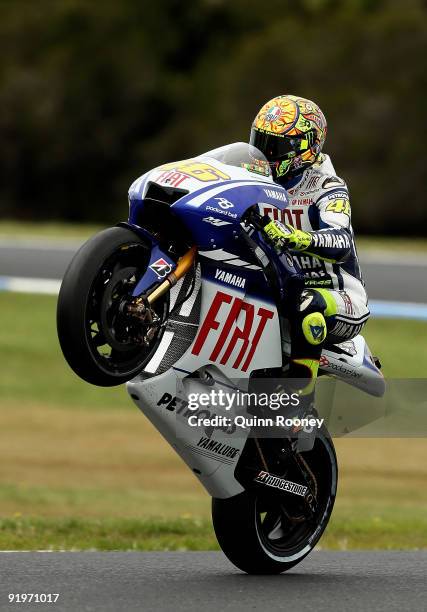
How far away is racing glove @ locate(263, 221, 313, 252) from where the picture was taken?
576 centimetres

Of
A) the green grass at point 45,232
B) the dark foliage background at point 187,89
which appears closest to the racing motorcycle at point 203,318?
the green grass at point 45,232

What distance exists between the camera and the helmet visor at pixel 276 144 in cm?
614

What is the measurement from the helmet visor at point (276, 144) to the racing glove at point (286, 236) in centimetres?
43

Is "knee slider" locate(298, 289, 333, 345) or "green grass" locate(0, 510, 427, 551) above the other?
"knee slider" locate(298, 289, 333, 345)

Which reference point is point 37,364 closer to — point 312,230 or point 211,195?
point 312,230

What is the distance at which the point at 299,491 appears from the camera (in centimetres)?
653

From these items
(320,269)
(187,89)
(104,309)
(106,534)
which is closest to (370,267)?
(106,534)

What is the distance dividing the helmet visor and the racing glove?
1.42ft

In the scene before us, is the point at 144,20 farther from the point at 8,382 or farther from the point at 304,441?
the point at 304,441

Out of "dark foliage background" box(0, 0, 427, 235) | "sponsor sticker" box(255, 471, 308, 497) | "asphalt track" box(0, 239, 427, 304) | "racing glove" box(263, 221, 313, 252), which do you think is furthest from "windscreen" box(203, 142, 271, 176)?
"dark foliage background" box(0, 0, 427, 235)

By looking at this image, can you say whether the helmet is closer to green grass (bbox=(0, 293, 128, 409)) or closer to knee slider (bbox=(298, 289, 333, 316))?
knee slider (bbox=(298, 289, 333, 316))

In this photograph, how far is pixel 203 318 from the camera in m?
5.93

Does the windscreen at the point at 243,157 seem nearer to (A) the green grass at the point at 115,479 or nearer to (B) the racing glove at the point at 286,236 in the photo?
(B) the racing glove at the point at 286,236

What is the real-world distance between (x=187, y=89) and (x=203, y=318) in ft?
118
